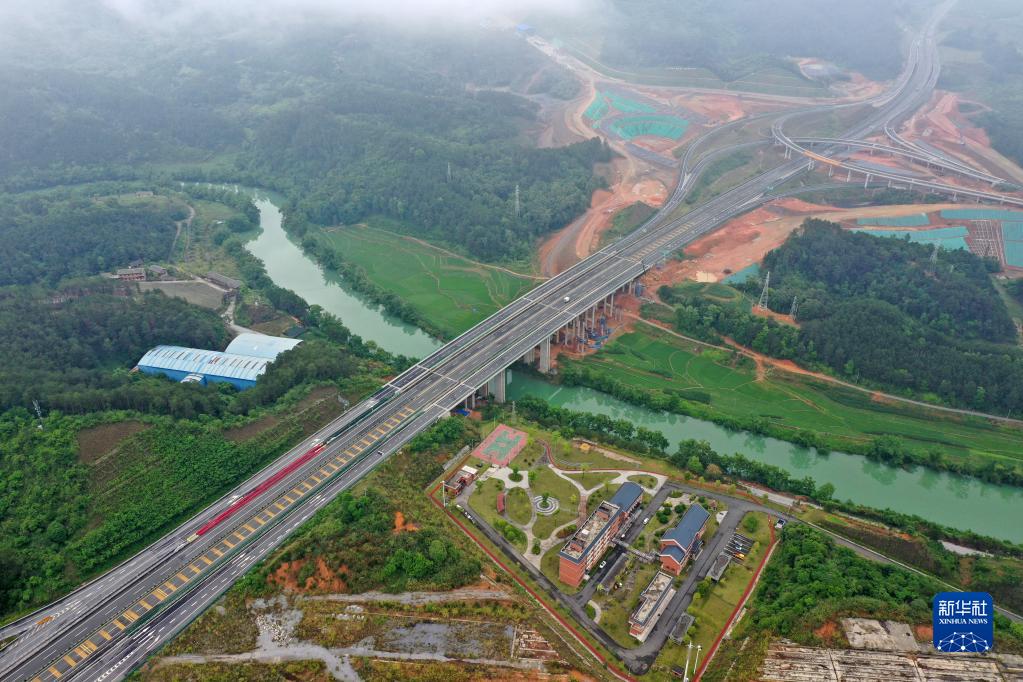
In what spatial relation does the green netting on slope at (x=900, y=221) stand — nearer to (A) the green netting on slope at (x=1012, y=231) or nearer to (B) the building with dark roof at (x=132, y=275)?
(A) the green netting on slope at (x=1012, y=231)

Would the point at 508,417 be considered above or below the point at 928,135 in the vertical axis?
below

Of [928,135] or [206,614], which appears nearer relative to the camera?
[206,614]

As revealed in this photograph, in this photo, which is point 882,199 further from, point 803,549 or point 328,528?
point 328,528

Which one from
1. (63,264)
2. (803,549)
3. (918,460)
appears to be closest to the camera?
(803,549)

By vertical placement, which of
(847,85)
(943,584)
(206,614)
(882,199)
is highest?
(847,85)

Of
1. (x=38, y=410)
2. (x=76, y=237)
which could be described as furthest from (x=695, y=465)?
(x=76, y=237)

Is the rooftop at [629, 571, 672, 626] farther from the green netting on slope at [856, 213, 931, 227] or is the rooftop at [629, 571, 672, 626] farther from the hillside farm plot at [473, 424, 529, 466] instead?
the green netting on slope at [856, 213, 931, 227]

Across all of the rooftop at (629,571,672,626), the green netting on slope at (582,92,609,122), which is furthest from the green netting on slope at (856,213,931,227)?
the rooftop at (629,571,672,626)

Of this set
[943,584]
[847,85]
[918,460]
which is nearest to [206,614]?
[943,584]
